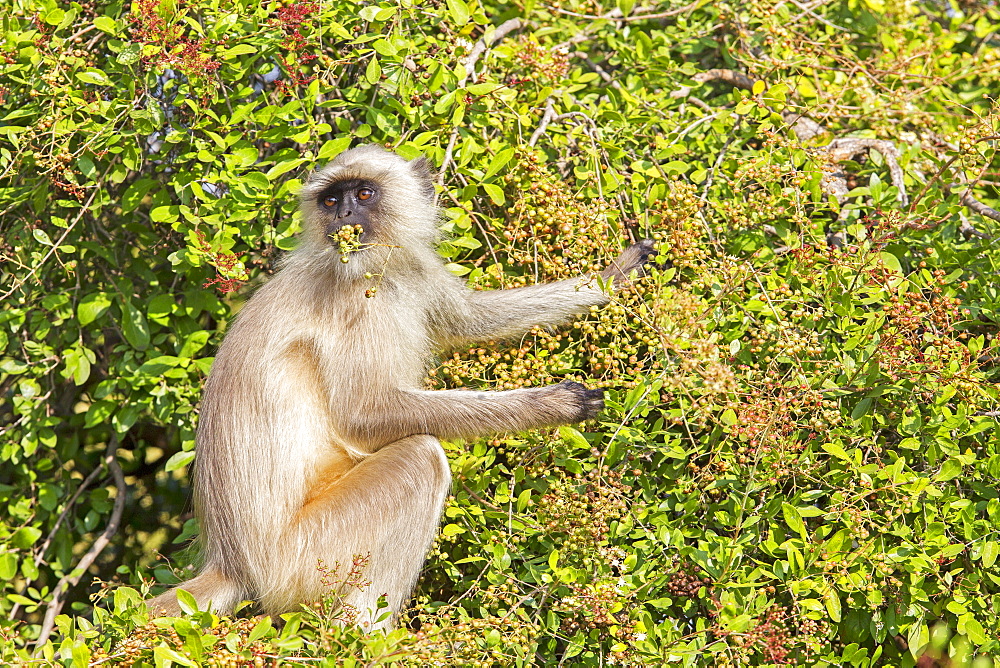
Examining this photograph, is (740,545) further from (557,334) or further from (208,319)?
(208,319)

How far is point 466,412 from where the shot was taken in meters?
3.52

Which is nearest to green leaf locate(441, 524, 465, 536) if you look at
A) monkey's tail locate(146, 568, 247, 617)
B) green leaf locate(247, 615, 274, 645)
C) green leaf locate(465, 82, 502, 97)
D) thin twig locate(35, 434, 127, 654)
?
green leaf locate(247, 615, 274, 645)

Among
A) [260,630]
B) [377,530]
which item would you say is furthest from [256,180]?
[260,630]

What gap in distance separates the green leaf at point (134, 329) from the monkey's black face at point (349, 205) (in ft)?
2.68

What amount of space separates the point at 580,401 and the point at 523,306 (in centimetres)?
64

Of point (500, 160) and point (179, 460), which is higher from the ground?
point (500, 160)

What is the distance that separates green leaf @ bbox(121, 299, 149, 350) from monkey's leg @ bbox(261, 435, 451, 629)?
957 millimetres

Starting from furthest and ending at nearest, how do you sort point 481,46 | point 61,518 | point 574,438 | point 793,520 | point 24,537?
point 61,518 → point 24,537 → point 481,46 → point 574,438 → point 793,520

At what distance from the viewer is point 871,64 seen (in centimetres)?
416

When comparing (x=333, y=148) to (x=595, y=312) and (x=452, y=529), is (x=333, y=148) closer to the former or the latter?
(x=595, y=312)

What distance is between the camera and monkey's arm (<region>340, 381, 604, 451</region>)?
10.7 feet

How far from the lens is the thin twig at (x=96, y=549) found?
3.95m

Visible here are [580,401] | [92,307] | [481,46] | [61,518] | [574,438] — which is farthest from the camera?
[61,518]

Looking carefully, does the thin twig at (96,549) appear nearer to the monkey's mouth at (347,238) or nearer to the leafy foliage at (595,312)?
the leafy foliage at (595,312)
